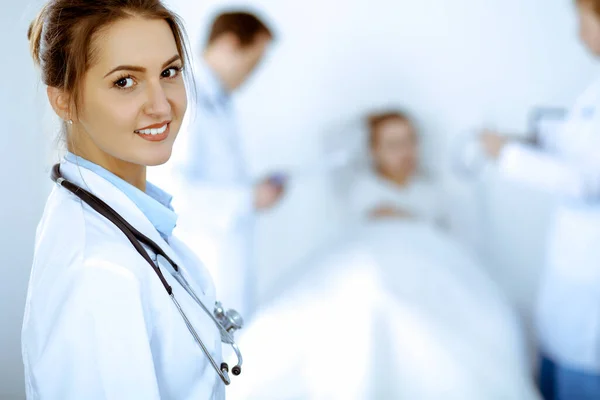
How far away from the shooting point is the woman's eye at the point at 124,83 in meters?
0.70

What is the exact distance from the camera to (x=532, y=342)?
2543mm

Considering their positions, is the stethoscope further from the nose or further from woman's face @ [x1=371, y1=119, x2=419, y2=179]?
woman's face @ [x1=371, y1=119, x2=419, y2=179]

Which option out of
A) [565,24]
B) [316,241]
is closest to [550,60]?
[565,24]

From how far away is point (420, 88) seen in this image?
249cm

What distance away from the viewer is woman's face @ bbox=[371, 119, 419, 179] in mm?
2393

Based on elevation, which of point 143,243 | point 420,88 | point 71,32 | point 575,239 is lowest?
point 575,239

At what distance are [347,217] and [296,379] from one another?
1258 mm

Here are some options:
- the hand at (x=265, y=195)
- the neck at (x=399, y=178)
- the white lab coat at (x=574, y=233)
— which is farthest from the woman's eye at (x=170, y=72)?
the neck at (x=399, y=178)

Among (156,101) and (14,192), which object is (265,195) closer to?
(14,192)

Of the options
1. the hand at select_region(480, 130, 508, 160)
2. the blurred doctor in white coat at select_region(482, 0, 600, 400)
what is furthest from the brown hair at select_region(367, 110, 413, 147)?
the blurred doctor in white coat at select_region(482, 0, 600, 400)

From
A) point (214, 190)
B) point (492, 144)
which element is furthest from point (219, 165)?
point (492, 144)

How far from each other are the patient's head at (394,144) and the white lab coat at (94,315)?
5.84 ft

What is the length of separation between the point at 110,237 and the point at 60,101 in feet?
0.57

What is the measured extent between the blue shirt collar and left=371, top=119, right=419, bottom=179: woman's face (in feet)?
5.41
